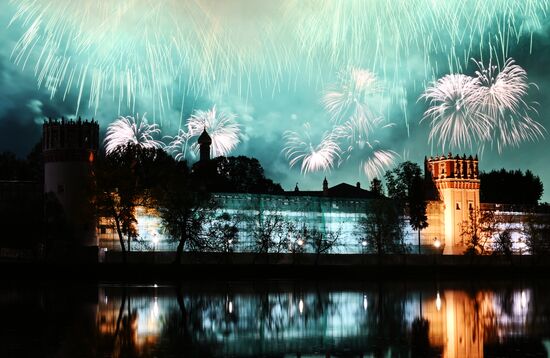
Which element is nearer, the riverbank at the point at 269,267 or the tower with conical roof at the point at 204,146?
the riverbank at the point at 269,267

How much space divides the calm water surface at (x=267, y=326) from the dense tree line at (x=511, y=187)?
89778 mm

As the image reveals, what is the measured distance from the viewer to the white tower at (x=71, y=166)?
248 ft

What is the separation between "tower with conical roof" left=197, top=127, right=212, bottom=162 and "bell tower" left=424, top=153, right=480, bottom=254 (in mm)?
29382

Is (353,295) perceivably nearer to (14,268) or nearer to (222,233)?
(14,268)

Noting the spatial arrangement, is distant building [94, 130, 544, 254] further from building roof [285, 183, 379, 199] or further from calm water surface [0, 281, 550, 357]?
calm water surface [0, 281, 550, 357]

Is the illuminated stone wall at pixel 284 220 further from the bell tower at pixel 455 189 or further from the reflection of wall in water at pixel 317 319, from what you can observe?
the reflection of wall in water at pixel 317 319

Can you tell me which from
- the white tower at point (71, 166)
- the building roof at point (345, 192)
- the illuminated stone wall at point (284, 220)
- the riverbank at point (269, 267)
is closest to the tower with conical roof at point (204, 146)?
the building roof at point (345, 192)

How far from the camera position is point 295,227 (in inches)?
3438

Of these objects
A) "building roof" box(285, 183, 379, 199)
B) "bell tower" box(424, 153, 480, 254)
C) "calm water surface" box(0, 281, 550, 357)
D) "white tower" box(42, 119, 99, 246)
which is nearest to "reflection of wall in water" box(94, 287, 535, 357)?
"calm water surface" box(0, 281, 550, 357)

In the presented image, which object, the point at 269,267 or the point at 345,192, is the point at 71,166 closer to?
the point at 269,267

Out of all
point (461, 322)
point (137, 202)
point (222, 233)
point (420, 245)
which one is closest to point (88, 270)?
point (137, 202)

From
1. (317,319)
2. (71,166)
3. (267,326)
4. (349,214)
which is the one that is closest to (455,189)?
(349,214)

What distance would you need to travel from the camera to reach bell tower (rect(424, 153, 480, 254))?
327 feet

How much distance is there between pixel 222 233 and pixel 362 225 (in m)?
19.2
